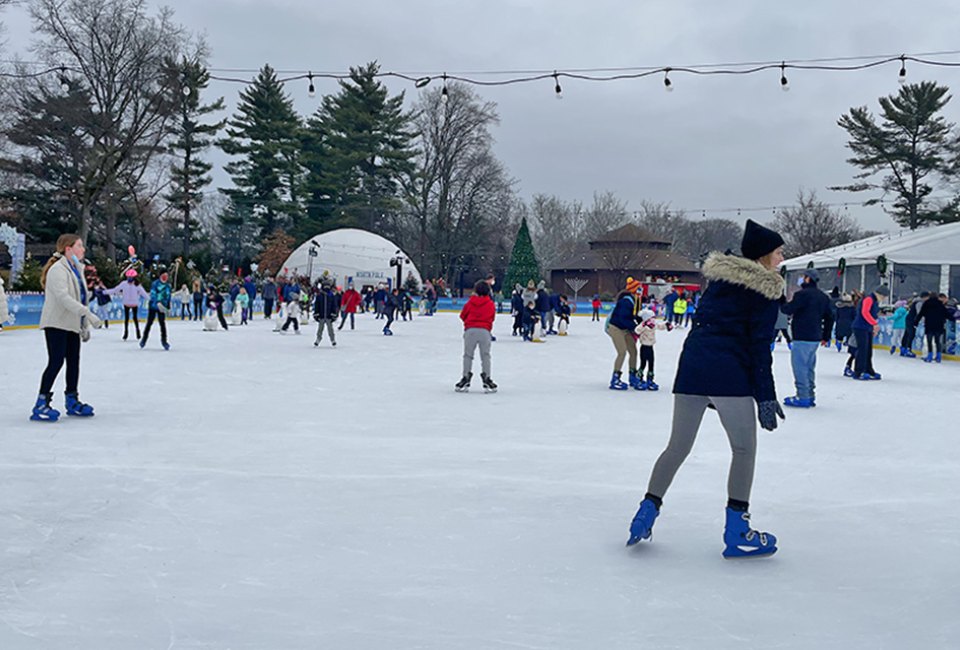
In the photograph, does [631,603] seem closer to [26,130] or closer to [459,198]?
[26,130]

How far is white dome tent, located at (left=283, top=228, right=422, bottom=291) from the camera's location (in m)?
47.9

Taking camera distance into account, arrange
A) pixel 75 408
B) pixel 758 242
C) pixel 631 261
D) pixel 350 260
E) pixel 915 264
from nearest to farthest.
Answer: pixel 758 242 < pixel 75 408 < pixel 915 264 < pixel 350 260 < pixel 631 261

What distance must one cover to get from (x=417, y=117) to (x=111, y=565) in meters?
48.3

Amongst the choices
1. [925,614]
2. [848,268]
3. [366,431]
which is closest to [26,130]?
[848,268]

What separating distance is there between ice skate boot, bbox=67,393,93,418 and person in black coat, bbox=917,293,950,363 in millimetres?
13796

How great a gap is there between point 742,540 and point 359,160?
168 feet

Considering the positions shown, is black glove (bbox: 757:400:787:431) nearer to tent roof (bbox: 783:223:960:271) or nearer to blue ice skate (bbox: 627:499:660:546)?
blue ice skate (bbox: 627:499:660:546)

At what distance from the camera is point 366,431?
6645 mm

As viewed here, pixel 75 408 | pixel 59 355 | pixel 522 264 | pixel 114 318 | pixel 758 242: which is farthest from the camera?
pixel 522 264

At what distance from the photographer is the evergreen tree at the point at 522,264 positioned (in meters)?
46.3

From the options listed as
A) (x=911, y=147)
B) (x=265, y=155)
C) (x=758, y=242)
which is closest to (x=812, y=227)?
(x=911, y=147)

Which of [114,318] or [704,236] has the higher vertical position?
[704,236]

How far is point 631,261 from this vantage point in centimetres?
5816

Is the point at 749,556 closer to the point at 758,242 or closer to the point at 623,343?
the point at 758,242
